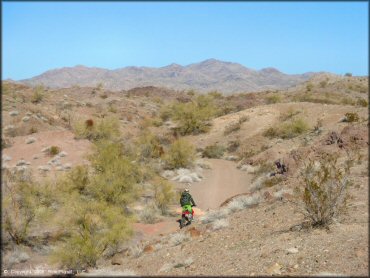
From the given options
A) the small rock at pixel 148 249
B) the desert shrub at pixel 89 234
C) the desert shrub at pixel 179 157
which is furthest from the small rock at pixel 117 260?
the desert shrub at pixel 179 157

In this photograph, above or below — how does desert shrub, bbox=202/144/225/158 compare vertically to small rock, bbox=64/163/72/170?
below

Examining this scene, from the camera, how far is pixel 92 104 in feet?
187

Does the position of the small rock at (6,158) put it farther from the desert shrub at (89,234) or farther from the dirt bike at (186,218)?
the dirt bike at (186,218)

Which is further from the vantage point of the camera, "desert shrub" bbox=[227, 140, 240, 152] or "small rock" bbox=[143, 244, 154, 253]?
"desert shrub" bbox=[227, 140, 240, 152]

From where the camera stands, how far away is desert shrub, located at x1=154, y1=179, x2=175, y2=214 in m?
18.9

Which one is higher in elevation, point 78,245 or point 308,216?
point 308,216

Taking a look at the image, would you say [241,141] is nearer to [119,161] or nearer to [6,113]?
[119,161]

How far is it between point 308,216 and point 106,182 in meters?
10.6

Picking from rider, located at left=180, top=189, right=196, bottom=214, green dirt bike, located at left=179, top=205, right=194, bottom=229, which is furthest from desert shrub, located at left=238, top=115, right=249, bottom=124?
green dirt bike, located at left=179, top=205, right=194, bottom=229

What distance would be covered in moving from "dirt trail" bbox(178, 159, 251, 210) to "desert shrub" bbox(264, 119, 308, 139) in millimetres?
5343

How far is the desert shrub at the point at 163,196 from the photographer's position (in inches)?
746

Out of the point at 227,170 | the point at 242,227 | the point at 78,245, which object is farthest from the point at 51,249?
the point at 227,170

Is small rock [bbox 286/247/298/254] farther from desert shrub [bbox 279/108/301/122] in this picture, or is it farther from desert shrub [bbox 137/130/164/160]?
desert shrub [bbox 279/108/301/122]

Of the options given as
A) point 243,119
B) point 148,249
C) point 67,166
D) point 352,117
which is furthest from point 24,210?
point 243,119
